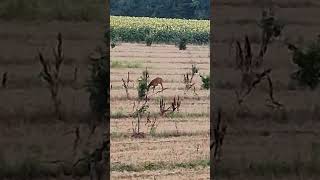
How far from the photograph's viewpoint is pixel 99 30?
197 centimetres

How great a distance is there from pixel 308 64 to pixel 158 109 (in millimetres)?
2156

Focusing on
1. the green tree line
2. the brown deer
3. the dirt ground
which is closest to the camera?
the dirt ground

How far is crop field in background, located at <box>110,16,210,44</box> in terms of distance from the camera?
3451 millimetres

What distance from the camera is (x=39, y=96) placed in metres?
1.92

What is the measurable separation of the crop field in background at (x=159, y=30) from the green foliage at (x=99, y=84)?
3.93ft

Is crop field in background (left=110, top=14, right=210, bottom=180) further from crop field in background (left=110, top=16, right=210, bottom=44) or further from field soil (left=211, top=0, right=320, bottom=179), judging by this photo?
field soil (left=211, top=0, right=320, bottom=179)

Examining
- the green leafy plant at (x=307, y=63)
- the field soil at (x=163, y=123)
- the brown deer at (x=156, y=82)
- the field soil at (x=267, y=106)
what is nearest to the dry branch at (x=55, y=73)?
the field soil at (x=267, y=106)

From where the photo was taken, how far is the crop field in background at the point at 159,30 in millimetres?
3451

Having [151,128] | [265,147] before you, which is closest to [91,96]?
[265,147]

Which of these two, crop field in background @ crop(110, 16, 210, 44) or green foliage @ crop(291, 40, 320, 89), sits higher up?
crop field in background @ crop(110, 16, 210, 44)

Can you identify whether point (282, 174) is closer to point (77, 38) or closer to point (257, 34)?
point (257, 34)

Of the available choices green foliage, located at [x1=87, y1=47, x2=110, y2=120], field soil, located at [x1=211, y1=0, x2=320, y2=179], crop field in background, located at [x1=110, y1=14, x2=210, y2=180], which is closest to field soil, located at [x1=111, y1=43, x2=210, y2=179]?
crop field in background, located at [x1=110, y1=14, x2=210, y2=180]

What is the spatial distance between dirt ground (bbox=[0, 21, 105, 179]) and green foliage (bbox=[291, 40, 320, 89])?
72 cm

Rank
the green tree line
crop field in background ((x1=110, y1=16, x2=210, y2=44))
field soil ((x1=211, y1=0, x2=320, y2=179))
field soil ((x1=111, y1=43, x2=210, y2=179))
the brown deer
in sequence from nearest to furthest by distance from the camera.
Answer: field soil ((x1=211, y1=0, x2=320, y2=179)) → the green tree line → field soil ((x1=111, y1=43, x2=210, y2=179)) → crop field in background ((x1=110, y1=16, x2=210, y2=44)) → the brown deer
